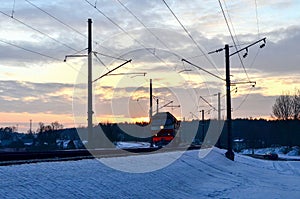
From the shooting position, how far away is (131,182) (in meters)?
22.5

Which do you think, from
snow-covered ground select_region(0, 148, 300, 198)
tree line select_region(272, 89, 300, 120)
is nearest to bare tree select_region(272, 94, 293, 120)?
tree line select_region(272, 89, 300, 120)

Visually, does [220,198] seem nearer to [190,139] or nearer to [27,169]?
[27,169]

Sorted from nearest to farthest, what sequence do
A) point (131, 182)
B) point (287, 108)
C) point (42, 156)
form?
1. point (131, 182)
2. point (42, 156)
3. point (287, 108)

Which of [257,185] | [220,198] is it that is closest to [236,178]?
[257,185]

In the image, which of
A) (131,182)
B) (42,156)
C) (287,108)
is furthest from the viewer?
(287,108)

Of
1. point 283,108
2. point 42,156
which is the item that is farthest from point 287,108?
point 42,156

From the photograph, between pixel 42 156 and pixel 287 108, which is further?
pixel 287 108

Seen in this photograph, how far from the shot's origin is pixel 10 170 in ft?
56.7

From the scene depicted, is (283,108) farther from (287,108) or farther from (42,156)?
(42,156)

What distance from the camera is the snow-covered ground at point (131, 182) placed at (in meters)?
17.0

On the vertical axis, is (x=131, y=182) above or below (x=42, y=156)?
below

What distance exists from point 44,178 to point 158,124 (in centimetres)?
4509

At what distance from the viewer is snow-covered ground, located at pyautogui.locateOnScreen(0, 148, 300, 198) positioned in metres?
17.0

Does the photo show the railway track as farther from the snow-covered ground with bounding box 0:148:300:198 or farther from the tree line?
the tree line
